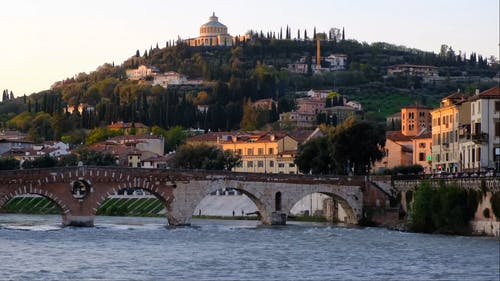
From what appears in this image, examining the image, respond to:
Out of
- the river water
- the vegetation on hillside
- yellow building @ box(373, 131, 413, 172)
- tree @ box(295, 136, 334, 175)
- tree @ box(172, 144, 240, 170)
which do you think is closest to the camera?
the river water

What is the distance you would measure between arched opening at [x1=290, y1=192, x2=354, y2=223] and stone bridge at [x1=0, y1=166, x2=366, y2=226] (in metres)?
0.29

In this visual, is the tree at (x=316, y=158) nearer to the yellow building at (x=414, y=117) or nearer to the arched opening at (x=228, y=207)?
the arched opening at (x=228, y=207)

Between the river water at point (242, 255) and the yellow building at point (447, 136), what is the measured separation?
17261 millimetres

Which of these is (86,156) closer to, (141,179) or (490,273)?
(141,179)

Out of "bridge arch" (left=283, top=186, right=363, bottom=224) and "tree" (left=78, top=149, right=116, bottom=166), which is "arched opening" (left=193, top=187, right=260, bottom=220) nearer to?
"bridge arch" (left=283, top=186, right=363, bottom=224)

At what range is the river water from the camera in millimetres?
54672

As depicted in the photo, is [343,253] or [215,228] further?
[215,228]

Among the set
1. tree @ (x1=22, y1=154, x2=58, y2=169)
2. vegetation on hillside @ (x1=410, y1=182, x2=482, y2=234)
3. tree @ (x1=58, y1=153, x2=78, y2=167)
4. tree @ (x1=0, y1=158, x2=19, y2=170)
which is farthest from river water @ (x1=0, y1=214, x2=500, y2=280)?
tree @ (x1=58, y1=153, x2=78, y2=167)

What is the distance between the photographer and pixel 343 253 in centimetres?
6569

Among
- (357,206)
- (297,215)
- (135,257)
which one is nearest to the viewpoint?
(135,257)

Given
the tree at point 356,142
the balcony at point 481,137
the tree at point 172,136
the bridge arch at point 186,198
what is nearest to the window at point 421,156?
the tree at point 356,142

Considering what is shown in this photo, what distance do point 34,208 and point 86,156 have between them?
26.1 m

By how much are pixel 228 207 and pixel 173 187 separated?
33.7 m

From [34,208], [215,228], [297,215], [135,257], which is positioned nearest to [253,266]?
[135,257]
